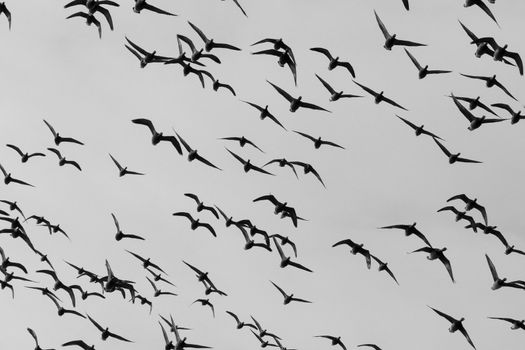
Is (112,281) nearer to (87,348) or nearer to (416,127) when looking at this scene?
(87,348)

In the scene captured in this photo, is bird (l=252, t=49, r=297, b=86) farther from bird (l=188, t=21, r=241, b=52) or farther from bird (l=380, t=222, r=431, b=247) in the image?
bird (l=380, t=222, r=431, b=247)

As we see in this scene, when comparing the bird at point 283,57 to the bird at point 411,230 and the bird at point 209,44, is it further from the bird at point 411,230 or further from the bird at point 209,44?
the bird at point 411,230

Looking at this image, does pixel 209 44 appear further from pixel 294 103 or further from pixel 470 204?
pixel 470 204

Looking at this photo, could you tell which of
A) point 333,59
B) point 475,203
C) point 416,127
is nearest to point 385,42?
point 333,59

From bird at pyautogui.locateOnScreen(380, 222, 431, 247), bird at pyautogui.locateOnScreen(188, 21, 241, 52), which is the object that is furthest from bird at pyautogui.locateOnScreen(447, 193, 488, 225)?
bird at pyautogui.locateOnScreen(188, 21, 241, 52)

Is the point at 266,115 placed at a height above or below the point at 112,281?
above

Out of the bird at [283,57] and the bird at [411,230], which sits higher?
the bird at [283,57]

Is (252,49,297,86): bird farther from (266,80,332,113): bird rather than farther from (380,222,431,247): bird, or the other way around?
(380,222,431,247): bird

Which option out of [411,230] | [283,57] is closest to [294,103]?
[283,57]

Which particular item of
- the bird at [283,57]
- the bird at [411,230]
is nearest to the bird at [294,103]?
the bird at [283,57]

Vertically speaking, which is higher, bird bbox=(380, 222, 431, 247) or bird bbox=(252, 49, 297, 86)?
bird bbox=(252, 49, 297, 86)

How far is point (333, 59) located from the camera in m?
55.2

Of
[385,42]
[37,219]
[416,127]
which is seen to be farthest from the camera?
[37,219]

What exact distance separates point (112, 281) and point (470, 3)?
27.6 metres
